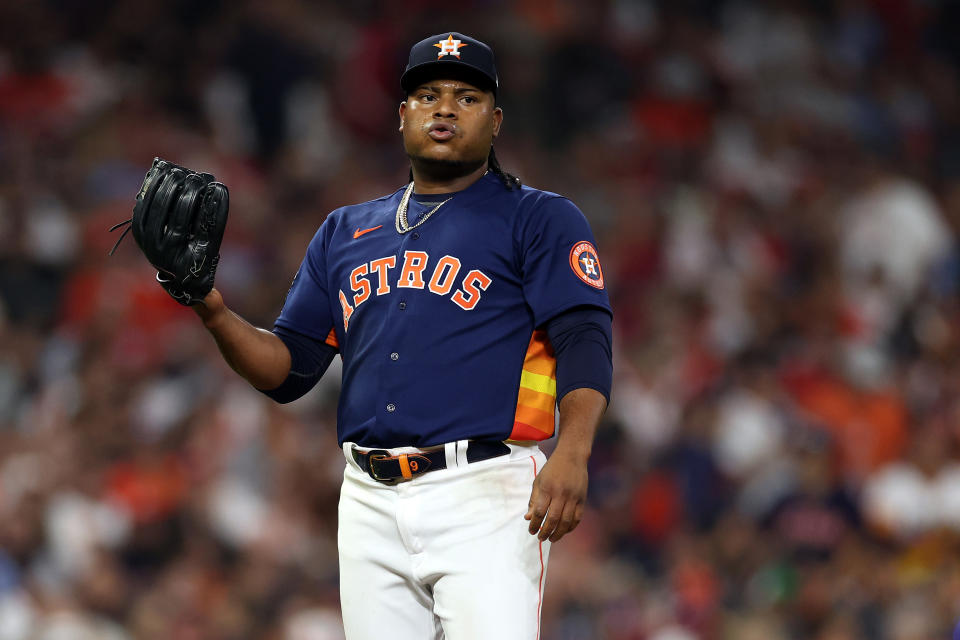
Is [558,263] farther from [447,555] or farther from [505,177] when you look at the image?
[447,555]

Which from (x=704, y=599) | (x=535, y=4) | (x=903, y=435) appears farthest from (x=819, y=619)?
(x=535, y=4)

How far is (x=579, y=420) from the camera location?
8.56 feet

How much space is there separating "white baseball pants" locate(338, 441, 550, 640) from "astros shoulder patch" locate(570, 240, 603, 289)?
405 millimetres

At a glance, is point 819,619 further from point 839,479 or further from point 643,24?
point 643,24

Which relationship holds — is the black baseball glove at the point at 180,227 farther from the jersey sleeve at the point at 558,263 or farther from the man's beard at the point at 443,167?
the jersey sleeve at the point at 558,263

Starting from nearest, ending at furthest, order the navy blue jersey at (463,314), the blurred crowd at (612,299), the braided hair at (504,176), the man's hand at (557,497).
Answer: the man's hand at (557,497), the navy blue jersey at (463,314), the braided hair at (504,176), the blurred crowd at (612,299)

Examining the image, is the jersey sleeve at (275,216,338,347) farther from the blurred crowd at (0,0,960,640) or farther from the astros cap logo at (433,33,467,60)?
the blurred crowd at (0,0,960,640)

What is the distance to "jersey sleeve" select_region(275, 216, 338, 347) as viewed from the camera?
3.08 meters

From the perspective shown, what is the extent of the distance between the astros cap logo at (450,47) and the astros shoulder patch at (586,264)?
51 centimetres

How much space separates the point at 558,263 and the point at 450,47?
553 millimetres

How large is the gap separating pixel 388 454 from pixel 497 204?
0.63 meters

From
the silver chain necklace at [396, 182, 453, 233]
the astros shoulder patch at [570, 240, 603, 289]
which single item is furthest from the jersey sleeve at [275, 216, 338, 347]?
the astros shoulder patch at [570, 240, 603, 289]

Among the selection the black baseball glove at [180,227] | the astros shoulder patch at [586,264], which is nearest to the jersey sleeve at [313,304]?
the black baseball glove at [180,227]

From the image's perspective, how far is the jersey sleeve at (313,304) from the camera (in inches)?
121
